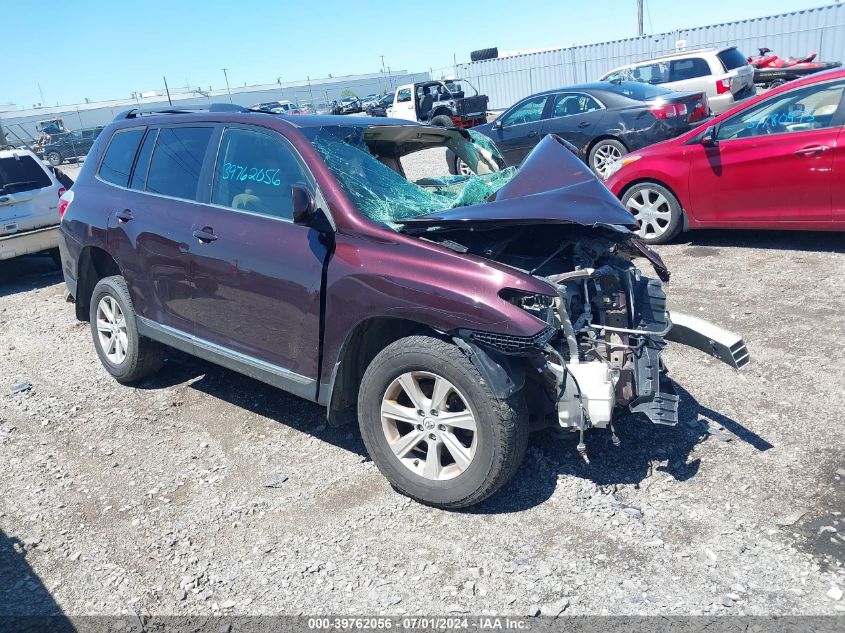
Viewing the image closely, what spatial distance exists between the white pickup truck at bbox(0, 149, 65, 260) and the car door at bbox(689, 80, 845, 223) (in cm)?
778

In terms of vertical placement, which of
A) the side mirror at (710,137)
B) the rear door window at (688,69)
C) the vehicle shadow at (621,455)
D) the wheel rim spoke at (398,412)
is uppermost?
the rear door window at (688,69)

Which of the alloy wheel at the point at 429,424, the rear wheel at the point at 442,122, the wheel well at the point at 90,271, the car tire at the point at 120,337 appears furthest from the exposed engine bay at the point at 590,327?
the wheel well at the point at 90,271

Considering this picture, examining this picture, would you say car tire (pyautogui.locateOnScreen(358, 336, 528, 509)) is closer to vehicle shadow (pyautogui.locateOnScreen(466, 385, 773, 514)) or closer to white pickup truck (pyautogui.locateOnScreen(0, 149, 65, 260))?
vehicle shadow (pyautogui.locateOnScreen(466, 385, 773, 514))

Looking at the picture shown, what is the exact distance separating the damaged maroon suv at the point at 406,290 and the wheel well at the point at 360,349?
0.03ft

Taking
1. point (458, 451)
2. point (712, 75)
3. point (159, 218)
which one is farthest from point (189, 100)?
point (458, 451)

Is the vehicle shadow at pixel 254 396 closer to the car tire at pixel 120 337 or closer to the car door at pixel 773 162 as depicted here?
the car tire at pixel 120 337

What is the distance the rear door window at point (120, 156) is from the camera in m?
4.92

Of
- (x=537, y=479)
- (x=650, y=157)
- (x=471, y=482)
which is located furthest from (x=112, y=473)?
(x=650, y=157)

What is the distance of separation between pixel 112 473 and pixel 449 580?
221cm

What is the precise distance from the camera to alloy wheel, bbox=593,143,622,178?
35.2 feet

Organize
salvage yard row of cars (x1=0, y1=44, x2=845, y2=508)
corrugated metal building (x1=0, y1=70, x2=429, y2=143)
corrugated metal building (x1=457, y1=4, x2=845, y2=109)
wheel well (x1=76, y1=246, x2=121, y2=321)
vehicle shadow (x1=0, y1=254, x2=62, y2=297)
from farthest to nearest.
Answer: corrugated metal building (x1=0, y1=70, x2=429, y2=143) < corrugated metal building (x1=457, y1=4, x2=845, y2=109) < vehicle shadow (x1=0, y1=254, x2=62, y2=297) < wheel well (x1=76, y1=246, x2=121, y2=321) < salvage yard row of cars (x1=0, y1=44, x2=845, y2=508)

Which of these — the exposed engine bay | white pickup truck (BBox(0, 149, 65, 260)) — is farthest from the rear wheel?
white pickup truck (BBox(0, 149, 65, 260))

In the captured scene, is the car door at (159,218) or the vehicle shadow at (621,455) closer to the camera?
the vehicle shadow at (621,455)

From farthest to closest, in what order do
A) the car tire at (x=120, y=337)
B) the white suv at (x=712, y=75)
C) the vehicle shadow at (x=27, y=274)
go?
the white suv at (x=712, y=75), the vehicle shadow at (x=27, y=274), the car tire at (x=120, y=337)
